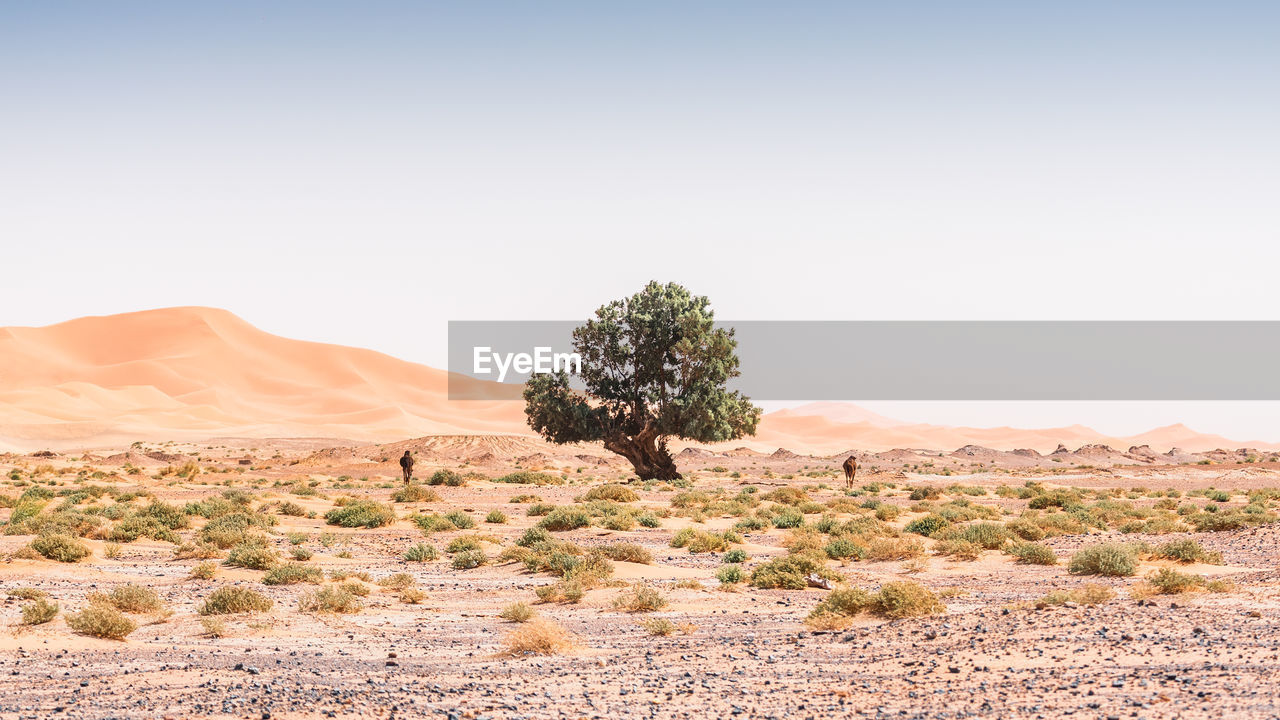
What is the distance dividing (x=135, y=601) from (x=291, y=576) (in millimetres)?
3282

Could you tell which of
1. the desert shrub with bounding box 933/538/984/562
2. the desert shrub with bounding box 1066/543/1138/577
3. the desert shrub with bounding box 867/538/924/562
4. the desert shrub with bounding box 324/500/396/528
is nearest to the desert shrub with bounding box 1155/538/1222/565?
the desert shrub with bounding box 1066/543/1138/577

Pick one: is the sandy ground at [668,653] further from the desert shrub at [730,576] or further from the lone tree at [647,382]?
the lone tree at [647,382]

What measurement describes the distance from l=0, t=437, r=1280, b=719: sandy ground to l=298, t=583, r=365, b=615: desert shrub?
0.53ft

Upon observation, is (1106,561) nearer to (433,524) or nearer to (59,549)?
(433,524)

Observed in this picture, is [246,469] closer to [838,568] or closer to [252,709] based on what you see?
[838,568]

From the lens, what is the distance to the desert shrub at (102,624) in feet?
39.1

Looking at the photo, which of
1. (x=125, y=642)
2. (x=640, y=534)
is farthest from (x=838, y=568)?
(x=125, y=642)

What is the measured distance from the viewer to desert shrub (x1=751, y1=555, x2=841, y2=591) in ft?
53.9

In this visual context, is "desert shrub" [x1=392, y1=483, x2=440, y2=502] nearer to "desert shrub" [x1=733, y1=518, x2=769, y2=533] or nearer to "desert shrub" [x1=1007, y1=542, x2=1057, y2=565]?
"desert shrub" [x1=733, y1=518, x2=769, y2=533]

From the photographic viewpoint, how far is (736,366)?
149ft

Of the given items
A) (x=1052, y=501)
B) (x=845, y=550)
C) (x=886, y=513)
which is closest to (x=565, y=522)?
(x=845, y=550)

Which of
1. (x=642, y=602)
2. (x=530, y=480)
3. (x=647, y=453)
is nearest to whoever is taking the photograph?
(x=642, y=602)

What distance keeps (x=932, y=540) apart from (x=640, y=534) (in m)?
7.38

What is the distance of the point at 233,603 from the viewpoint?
44.7 feet
